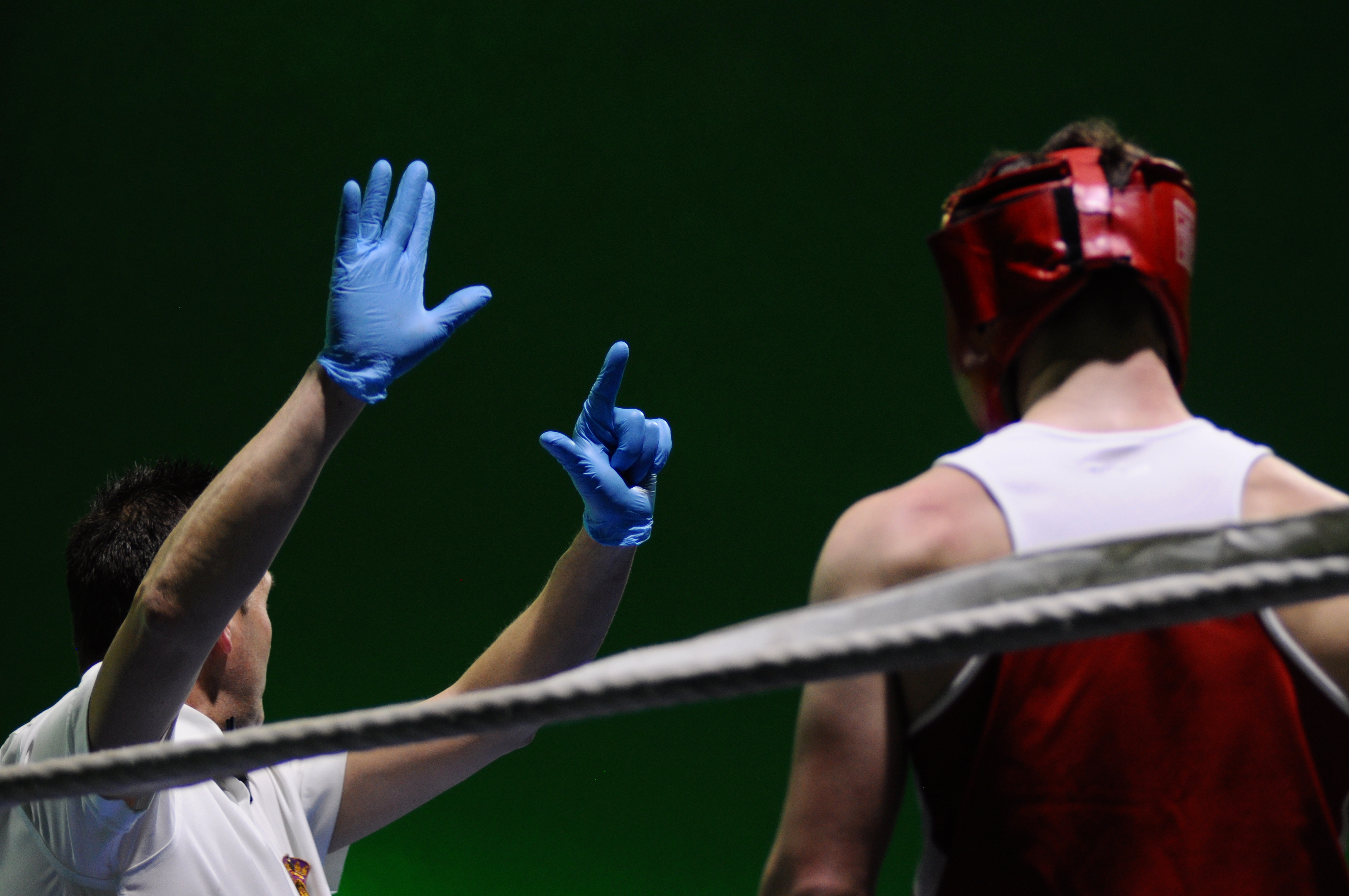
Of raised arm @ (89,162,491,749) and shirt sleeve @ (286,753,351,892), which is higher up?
raised arm @ (89,162,491,749)

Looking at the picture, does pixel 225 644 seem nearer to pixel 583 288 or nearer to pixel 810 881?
pixel 810 881

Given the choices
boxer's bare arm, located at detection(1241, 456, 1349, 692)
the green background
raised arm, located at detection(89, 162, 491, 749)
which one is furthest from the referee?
the green background

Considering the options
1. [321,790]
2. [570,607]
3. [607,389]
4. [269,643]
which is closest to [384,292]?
[607,389]

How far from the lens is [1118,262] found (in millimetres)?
705

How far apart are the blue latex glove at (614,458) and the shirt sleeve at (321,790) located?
1.70 feet

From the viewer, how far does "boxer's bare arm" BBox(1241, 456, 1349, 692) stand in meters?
0.63

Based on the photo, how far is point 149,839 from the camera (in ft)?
4.03

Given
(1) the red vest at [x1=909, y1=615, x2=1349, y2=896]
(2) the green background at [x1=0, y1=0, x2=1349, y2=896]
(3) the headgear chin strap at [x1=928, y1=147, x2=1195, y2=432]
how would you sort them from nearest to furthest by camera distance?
1. (1) the red vest at [x1=909, y1=615, x2=1349, y2=896]
2. (3) the headgear chin strap at [x1=928, y1=147, x2=1195, y2=432]
3. (2) the green background at [x1=0, y1=0, x2=1349, y2=896]

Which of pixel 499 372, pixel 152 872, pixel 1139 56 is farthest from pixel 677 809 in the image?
pixel 1139 56

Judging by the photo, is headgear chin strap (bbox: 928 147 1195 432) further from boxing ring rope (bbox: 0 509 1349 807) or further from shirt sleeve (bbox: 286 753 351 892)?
shirt sleeve (bbox: 286 753 351 892)

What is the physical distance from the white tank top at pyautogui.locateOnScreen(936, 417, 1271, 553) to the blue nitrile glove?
745 mm

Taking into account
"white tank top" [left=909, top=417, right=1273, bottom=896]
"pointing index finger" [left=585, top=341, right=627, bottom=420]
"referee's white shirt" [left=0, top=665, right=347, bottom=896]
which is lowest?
"referee's white shirt" [left=0, top=665, right=347, bottom=896]

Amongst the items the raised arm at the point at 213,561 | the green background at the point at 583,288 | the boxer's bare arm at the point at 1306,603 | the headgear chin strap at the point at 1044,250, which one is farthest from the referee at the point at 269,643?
the green background at the point at 583,288

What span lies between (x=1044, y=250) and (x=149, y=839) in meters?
1.10
